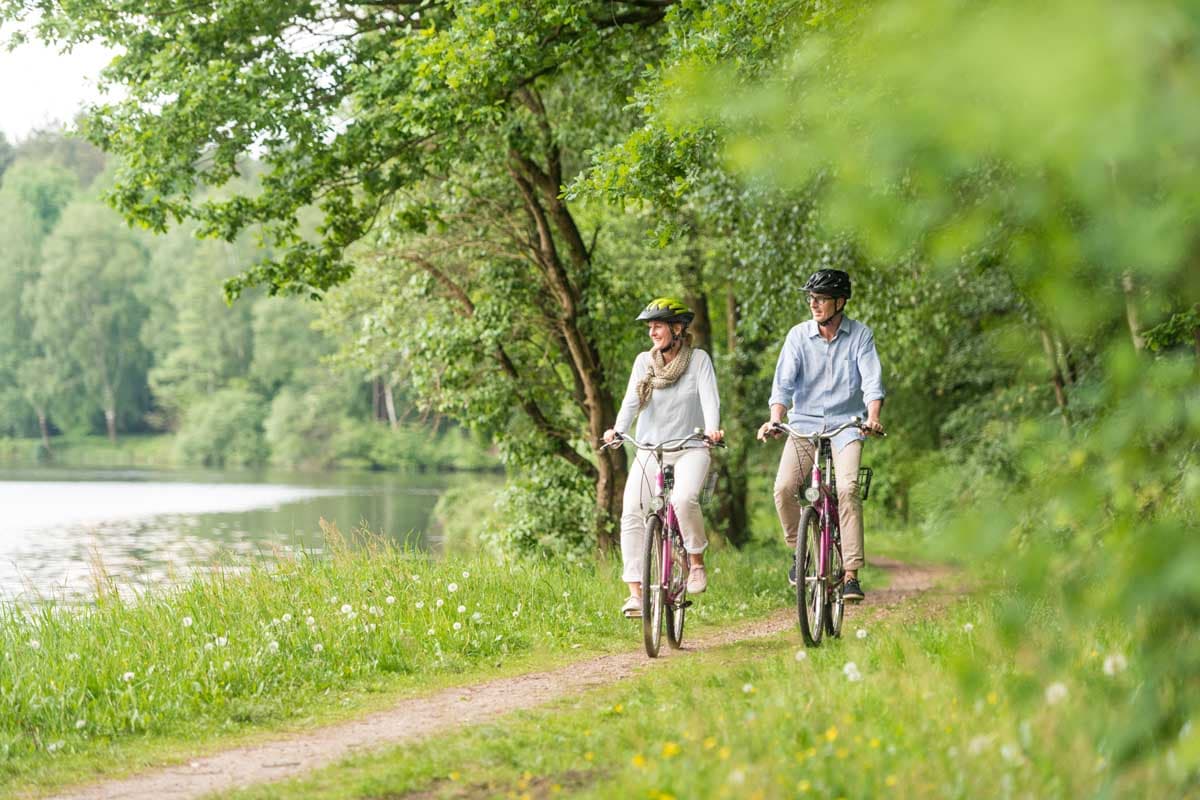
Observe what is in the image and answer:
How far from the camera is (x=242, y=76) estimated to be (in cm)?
1128

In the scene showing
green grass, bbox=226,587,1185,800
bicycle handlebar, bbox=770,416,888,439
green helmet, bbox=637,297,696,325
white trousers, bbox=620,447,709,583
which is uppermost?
green helmet, bbox=637,297,696,325

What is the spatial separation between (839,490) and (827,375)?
707 mm

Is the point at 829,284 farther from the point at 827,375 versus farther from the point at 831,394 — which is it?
the point at 831,394

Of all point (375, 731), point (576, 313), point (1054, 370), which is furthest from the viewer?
point (1054, 370)

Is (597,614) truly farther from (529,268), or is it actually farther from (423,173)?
(529,268)

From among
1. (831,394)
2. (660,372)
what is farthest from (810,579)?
(660,372)

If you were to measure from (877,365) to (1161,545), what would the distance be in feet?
15.5

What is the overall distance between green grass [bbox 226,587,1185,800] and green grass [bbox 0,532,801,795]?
128cm

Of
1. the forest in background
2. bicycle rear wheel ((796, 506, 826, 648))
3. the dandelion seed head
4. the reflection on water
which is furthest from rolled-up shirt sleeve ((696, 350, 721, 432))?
the dandelion seed head

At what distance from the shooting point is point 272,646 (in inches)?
275

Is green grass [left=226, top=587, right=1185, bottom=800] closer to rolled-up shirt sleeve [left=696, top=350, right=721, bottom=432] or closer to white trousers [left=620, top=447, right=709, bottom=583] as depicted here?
white trousers [left=620, top=447, right=709, bottom=583]

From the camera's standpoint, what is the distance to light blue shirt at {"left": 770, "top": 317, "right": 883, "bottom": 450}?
291 inches

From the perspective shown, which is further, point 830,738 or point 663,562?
point 663,562

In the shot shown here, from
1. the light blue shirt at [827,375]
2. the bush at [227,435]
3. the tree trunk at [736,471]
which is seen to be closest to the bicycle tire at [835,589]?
the light blue shirt at [827,375]
